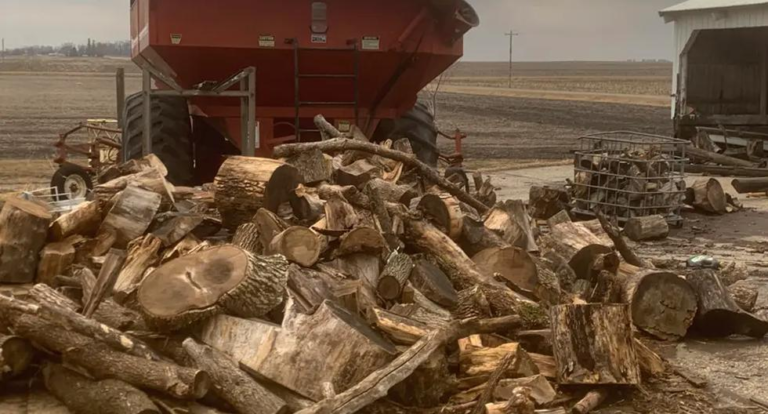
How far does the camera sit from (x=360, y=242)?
6.96m

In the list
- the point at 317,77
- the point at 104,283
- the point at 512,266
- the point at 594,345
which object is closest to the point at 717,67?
the point at 317,77

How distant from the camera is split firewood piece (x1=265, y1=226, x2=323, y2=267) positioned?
6.74m

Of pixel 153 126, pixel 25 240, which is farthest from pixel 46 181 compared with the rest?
pixel 25 240

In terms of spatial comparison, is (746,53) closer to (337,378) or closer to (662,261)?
(662,261)

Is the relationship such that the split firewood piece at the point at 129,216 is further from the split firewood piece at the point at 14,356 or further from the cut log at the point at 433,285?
the cut log at the point at 433,285

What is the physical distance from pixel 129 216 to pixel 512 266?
109 inches

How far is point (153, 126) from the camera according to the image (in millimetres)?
11102

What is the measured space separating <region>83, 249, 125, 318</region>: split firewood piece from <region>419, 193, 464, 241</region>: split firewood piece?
2.35 m

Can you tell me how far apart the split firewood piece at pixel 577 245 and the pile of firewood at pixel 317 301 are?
18 millimetres

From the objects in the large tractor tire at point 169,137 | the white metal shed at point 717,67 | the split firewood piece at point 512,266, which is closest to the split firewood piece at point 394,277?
the split firewood piece at point 512,266

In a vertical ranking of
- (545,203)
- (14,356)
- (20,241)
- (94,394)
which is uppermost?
(20,241)

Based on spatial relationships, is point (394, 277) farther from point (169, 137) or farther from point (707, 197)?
point (707, 197)

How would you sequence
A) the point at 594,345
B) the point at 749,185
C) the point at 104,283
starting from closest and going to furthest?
the point at 594,345
the point at 104,283
the point at 749,185

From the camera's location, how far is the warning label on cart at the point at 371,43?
1055 cm
